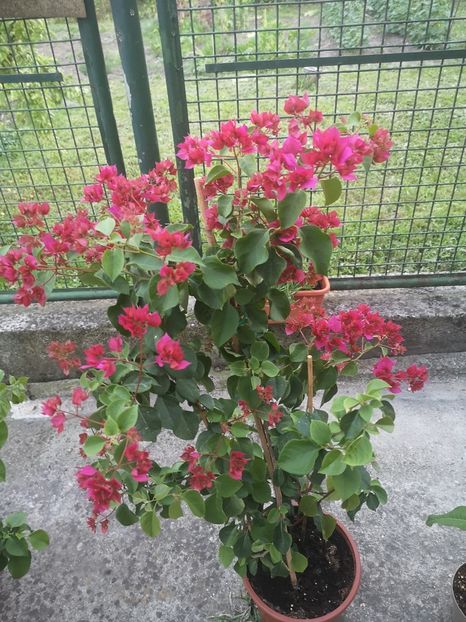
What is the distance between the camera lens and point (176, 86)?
1877mm

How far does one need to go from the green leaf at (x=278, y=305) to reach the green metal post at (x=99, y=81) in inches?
48.9

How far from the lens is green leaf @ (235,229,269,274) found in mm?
894

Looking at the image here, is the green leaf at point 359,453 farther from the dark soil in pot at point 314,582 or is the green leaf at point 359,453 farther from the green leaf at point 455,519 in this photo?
the dark soil in pot at point 314,582

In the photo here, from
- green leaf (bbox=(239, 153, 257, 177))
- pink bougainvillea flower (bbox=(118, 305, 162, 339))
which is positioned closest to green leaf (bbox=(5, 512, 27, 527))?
pink bougainvillea flower (bbox=(118, 305, 162, 339))

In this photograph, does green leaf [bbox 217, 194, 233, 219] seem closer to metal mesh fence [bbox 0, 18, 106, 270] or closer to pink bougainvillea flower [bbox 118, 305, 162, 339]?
pink bougainvillea flower [bbox 118, 305, 162, 339]

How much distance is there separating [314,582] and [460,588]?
1.19 feet

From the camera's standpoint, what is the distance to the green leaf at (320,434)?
94 cm

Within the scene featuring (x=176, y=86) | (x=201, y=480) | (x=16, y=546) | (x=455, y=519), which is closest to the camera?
(x=201, y=480)

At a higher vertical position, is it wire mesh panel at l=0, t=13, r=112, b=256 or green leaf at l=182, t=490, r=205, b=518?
wire mesh panel at l=0, t=13, r=112, b=256

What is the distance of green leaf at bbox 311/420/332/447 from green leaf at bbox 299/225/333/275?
27 cm

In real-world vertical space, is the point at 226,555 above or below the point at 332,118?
below

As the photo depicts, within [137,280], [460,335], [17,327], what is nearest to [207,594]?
[137,280]

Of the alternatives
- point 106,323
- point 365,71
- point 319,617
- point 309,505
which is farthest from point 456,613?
point 365,71

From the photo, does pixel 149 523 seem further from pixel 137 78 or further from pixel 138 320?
pixel 137 78
